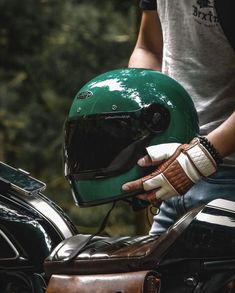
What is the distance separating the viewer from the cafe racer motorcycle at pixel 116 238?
2627mm

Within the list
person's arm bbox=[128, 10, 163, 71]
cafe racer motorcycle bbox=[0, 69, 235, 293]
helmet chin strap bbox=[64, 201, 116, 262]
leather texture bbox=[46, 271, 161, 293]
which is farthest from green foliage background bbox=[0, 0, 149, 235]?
leather texture bbox=[46, 271, 161, 293]

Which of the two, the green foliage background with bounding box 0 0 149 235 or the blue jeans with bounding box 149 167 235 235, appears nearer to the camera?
the blue jeans with bounding box 149 167 235 235

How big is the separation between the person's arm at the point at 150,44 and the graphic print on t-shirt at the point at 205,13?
0.47 metres

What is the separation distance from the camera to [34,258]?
313cm

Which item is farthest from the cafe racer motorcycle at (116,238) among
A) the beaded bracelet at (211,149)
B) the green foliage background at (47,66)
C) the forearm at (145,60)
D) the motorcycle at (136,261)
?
the green foliage background at (47,66)

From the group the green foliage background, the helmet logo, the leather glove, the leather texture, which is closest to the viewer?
the leather texture

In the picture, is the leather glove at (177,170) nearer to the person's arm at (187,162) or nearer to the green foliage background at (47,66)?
the person's arm at (187,162)

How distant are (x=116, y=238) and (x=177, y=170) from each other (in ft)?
1.10

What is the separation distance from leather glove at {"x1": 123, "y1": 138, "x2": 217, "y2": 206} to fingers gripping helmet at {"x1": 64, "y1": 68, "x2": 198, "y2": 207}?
0.09m

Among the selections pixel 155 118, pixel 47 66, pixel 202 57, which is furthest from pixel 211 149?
pixel 47 66

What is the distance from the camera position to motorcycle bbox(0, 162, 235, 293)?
262 centimetres

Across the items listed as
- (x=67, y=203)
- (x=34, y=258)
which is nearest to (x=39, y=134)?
(x=67, y=203)

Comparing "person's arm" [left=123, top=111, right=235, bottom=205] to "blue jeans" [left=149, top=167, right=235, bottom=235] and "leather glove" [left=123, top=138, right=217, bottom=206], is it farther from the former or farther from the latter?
"blue jeans" [left=149, top=167, right=235, bottom=235]

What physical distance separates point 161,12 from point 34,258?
0.81 metres
